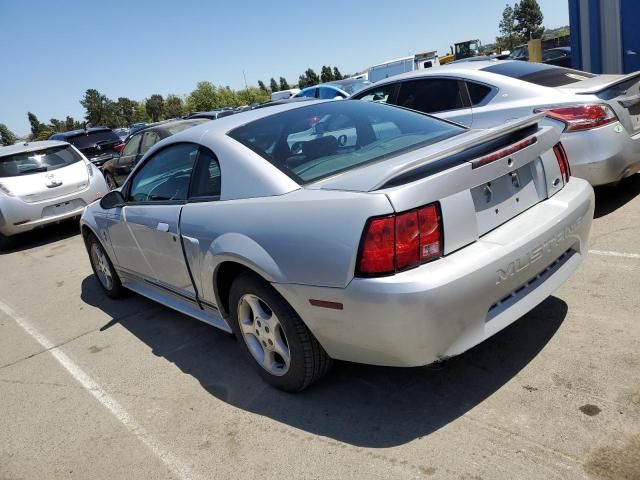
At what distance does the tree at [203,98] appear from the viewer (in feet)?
236

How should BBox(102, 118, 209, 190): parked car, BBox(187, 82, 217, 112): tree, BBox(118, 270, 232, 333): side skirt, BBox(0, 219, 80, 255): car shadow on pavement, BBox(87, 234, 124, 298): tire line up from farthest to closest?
BBox(187, 82, 217, 112): tree
BBox(102, 118, 209, 190): parked car
BBox(0, 219, 80, 255): car shadow on pavement
BBox(87, 234, 124, 298): tire
BBox(118, 270, 232, 333): side skirt

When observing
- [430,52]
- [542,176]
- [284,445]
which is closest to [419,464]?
[284,445]

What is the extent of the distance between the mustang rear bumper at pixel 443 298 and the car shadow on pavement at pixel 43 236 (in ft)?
24.8

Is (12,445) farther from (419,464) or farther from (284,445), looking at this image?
(419,464)

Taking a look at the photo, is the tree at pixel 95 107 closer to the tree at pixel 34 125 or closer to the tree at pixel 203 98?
the tree at pixel 34 125

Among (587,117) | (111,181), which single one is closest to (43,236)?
(111,181)

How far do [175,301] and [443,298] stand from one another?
7.63 ft

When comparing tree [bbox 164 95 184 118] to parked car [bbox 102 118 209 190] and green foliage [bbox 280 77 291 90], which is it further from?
parked car [bbox 102 118 209 190]

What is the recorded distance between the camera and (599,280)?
3771 millimetres

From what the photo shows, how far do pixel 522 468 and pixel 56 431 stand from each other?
255 centimetres

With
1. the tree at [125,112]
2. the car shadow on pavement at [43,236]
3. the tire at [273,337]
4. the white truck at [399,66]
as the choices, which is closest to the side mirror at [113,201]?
the tire at [273,337]

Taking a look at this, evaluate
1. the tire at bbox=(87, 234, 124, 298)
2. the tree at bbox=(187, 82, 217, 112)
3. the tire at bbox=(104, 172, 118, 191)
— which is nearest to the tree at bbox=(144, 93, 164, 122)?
the tree at bbox=(187, 82, 217, 112)

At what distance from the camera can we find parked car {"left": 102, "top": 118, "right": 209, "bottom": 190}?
9.34 metres

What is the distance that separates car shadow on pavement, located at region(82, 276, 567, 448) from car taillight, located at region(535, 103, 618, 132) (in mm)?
1932
